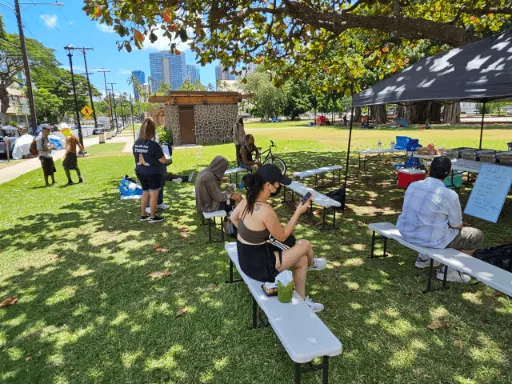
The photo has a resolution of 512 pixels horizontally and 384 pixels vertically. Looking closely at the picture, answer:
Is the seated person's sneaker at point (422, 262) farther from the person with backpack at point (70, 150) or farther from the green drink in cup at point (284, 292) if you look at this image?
the person with backpack at point (70, 150)

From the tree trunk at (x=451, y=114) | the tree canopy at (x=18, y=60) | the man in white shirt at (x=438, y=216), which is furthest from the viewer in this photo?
the tree canopy at (x=18, y=60)

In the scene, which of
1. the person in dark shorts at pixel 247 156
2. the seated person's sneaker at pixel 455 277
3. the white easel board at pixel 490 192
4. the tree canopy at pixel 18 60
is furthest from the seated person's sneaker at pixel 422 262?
the tree canopy at pixel 18 60

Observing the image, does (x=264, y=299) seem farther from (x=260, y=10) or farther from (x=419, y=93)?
(x=260, y=10)

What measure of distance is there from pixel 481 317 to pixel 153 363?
11.3 feet

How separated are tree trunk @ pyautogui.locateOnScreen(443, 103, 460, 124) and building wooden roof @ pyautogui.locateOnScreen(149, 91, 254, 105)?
1089 inches

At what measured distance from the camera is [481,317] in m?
3.60

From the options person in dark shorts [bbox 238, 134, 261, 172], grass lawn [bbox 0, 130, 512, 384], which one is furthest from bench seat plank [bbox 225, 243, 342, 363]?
person in dark shorts [bbox 238, 134, 261, 172]

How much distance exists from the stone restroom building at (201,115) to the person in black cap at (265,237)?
21.2 meters

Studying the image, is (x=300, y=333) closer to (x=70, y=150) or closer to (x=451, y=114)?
(x=70, y=150)

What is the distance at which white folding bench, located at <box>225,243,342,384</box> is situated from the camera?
2389 mm

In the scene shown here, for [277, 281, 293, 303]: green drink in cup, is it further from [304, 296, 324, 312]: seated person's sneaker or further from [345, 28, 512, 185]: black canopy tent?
[345, 28, 512, 185]: black canopy tent

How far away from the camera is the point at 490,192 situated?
18.7 ft

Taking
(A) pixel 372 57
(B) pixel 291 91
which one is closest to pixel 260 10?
(A) pixel 372 57

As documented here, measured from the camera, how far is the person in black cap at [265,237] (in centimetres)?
325
